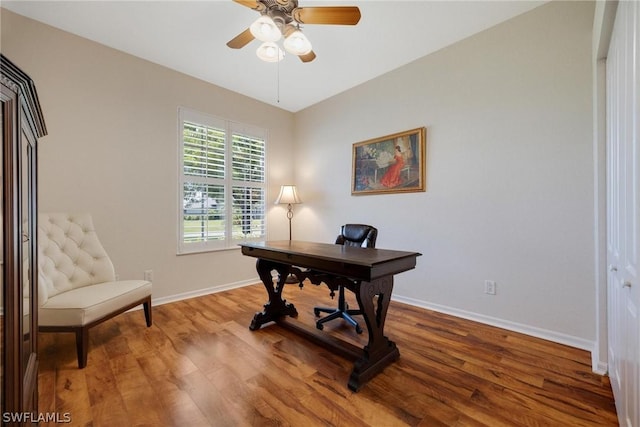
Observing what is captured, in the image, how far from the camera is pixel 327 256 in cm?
176

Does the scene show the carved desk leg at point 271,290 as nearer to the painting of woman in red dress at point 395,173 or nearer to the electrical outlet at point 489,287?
the painting of woman in red dress at point 395,173

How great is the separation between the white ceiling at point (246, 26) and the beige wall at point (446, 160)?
0.15m

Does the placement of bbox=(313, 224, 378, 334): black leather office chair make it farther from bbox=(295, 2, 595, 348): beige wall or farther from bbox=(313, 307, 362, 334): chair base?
bbox=(295, 2, 595, 348): beige wall

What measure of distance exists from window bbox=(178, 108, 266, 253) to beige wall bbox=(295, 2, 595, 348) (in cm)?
174

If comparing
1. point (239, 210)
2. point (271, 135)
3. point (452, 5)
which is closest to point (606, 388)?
point (452, 5)

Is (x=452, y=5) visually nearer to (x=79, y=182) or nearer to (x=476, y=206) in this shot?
(x=476, y=206)

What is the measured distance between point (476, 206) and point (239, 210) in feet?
9.42

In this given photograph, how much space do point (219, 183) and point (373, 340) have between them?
2.72 m

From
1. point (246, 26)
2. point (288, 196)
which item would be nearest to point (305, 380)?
point (288, 196)

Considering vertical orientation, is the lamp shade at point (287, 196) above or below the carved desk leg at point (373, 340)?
above

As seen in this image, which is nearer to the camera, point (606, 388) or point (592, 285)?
point (606, 388)

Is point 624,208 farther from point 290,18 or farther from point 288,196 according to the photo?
point 288,196

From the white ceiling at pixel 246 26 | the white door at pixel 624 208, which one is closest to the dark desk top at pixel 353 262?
the white door at pixel 624 208

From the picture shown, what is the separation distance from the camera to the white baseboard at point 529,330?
6.02ft
